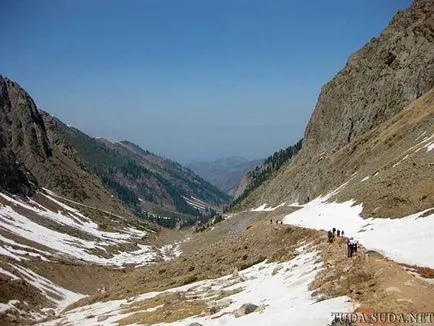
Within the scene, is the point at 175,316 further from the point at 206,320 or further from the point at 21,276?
the point at 21,276

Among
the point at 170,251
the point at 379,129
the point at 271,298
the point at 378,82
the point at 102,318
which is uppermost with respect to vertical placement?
the point at 378,82

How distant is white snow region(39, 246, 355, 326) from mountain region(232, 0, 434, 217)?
15394 mm

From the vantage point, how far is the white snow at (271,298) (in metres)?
22.0

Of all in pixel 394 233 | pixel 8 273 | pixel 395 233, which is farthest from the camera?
pixel 8 273

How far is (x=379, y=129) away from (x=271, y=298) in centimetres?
9025

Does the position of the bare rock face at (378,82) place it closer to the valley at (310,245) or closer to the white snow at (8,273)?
the valley at (310,245)

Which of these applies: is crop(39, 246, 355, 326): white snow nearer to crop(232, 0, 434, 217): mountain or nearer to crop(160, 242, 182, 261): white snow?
crop(232, 0, 434, 217): mountain

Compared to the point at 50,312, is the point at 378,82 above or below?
above

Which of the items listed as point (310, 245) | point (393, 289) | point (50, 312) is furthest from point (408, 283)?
point (50, 312)

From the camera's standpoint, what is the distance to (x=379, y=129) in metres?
111

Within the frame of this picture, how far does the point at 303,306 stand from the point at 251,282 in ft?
48.5

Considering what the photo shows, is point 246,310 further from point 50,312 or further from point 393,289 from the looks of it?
point 50,312

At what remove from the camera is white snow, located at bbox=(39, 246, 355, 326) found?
867 inches

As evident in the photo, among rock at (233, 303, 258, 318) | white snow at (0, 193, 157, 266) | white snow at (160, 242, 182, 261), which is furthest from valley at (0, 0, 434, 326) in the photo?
white snow at (160, 242, 182, 261)
